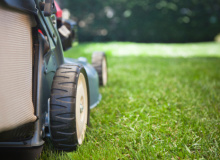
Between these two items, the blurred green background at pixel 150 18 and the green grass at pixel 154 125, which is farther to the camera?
the blurred green background at pixel 150 18

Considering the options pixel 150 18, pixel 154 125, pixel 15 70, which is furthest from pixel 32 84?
pixel 150 18

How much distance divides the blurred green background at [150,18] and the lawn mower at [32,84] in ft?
36.4

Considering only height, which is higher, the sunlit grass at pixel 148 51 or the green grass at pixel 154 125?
the sunlit grass at pixel 148 51

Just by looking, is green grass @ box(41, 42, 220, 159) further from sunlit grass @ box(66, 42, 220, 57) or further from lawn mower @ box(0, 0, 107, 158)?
sunlit grass @ box(66, 42, 220, 57)

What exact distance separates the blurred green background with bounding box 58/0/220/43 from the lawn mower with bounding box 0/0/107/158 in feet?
36.4

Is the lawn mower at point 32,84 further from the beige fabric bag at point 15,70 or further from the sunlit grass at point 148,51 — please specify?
the sunlit grass at point 148,51

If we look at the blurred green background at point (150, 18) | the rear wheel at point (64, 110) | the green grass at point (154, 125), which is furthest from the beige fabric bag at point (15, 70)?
the blurred green background at point (150, 18)

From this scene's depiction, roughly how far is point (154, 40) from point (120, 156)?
1141cm

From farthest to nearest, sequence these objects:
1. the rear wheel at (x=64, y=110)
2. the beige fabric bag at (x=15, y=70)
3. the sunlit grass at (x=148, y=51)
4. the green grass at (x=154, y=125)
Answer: the sunlit grass at (x=148, y=51) < the green grass at (x=154, y=125) < the rear wheel at (x=64, y=110) < the beige fabric bag at (x=15, y=70)

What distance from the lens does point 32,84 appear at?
3.08 ft

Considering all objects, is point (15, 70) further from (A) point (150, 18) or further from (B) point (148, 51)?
(A) point (150, 18)

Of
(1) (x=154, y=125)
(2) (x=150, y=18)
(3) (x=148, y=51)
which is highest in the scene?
(2) (x=150, y=18)

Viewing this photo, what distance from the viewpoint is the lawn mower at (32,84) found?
2.53ft

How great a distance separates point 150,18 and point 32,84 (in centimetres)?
1151
